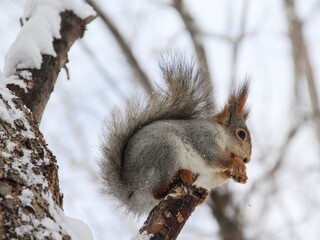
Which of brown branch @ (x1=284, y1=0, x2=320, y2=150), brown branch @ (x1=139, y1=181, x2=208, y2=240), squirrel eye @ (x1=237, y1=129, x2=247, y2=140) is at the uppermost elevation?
brown branch @ (x1=284, y1=0, x2=320, y2=150)

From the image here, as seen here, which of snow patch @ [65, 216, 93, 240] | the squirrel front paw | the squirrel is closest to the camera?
snow patch @ [65, 216, 93, 240]

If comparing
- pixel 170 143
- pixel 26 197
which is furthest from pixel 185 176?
pixel 26 197

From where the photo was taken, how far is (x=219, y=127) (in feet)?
7.19

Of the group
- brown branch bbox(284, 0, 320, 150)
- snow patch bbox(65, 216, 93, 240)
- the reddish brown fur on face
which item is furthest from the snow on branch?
brown branch bbox(284, 0, 320, 150)

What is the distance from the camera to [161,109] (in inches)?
81.4

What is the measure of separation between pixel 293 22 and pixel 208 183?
3363 millimetres

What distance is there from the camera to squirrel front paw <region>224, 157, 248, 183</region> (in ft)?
6.41

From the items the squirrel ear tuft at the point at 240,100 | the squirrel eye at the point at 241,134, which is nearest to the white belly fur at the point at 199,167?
the squirrel eye at the point at 241,134

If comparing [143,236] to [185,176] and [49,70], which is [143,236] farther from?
[49,70]

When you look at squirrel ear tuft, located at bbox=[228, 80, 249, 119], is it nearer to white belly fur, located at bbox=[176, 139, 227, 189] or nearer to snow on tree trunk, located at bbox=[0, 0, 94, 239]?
white belly fur, located at bbox=[176, 139, 227, 189]

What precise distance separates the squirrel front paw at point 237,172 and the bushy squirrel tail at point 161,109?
1.00 feet

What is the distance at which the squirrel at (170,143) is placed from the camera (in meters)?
1.82

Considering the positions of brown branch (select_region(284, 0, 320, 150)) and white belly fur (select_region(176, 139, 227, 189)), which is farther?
brown branch (select_region(284, 0, 320, 150))

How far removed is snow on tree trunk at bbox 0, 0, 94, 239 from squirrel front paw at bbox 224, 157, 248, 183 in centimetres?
68
